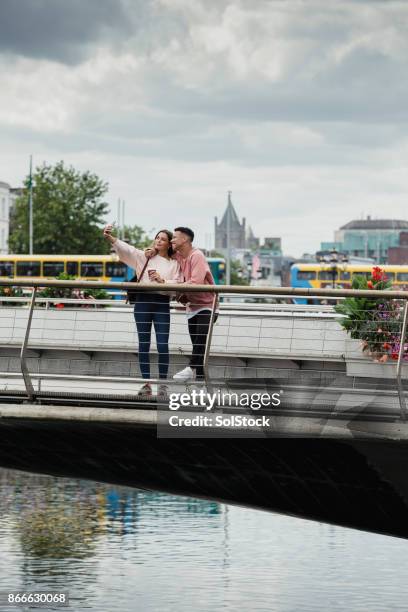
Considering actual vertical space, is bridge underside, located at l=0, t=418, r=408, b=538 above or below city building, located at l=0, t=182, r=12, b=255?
below

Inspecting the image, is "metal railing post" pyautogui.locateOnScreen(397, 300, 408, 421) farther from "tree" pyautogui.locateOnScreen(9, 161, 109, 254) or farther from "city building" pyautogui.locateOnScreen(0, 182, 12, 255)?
"city building" pyautogui.locateOnScreen(0, 182, 12, 255)

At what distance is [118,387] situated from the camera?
13.4 m

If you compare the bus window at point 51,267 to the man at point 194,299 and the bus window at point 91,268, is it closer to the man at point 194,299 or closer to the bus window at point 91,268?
the bus window at point 91,268

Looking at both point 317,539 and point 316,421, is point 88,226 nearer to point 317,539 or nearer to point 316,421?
point 317,539

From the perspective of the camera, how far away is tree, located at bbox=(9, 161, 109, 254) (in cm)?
9125

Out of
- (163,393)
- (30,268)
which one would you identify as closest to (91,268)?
(30,268)

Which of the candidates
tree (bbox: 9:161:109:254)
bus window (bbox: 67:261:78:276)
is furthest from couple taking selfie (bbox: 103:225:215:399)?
tree (bbox: 9:161:109:254)

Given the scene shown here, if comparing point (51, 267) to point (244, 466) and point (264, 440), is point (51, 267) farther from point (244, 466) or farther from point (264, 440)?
point (264, 440)

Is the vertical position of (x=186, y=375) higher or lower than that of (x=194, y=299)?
lower

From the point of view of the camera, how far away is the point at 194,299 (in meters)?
12.2

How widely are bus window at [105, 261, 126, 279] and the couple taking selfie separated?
52269mm

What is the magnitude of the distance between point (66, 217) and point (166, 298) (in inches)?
3168

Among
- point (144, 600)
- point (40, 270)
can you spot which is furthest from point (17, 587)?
point (40, 270)

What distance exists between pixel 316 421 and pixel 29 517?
16857mm
